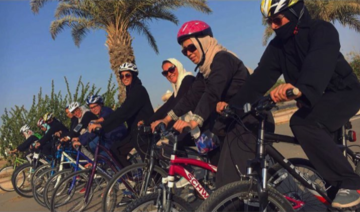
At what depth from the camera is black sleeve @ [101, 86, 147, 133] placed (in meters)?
4.48

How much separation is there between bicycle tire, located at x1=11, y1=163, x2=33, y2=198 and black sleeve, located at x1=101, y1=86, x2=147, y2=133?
361 centimetres

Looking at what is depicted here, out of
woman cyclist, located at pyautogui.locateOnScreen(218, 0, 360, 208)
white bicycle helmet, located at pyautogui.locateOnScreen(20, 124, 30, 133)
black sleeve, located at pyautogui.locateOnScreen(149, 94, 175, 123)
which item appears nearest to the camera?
woman cyclist, located at pyautogui.locateOnScreen(218, 0, 360, 208)

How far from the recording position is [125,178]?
158 inches

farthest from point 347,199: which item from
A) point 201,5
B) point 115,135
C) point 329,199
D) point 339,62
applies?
point 201,5

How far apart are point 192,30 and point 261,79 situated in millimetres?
872

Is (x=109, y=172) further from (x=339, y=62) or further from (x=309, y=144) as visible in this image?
(x=339, y=62)

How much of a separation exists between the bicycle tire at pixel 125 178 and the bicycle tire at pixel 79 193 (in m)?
0.43

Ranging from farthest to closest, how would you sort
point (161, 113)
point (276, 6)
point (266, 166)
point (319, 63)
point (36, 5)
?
1. point (36, 5)
2. point (161, 113)
3. point (276, 6)
4. point (266, 166)
5. point (319, 63)

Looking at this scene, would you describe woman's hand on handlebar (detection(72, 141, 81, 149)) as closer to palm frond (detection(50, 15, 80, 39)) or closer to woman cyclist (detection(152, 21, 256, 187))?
woman cyclist (detection(152, 21, 256, 187))

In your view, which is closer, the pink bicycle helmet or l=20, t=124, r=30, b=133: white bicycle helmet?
the pink bicycle helmet

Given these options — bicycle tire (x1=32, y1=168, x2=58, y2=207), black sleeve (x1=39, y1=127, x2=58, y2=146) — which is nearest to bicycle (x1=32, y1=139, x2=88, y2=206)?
bicycle tire (x1=32, y1=168, x2=58, y2=207)

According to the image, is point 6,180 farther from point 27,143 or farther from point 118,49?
point 118,49

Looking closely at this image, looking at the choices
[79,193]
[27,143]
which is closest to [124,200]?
[79,193]

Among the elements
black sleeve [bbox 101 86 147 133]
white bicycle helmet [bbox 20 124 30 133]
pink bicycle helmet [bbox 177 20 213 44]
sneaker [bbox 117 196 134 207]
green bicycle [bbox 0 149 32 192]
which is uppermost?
pink bicycle helmet [bbox 177 20 213 44]
